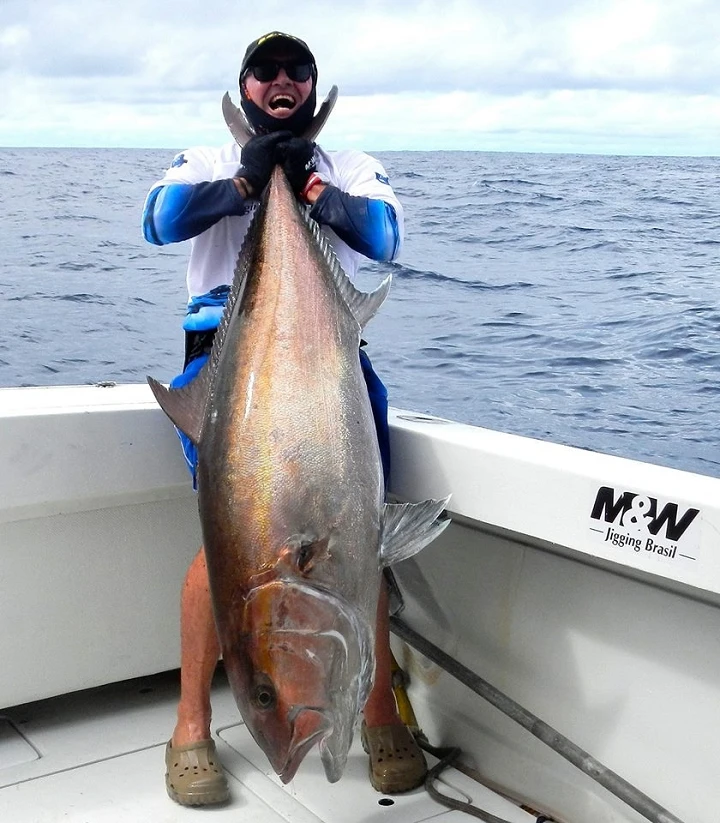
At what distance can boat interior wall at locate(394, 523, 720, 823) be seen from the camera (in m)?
2.02

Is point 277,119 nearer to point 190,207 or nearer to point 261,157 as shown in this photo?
point 261,157

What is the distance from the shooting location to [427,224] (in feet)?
54.4

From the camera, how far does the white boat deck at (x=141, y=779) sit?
232 cm

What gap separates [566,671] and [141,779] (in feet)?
3.52

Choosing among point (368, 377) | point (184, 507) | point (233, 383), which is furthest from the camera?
point (184, 507)

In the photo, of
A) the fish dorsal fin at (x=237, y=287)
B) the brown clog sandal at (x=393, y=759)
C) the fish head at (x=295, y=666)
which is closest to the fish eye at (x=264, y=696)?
the fish head at (x=295, y=666)

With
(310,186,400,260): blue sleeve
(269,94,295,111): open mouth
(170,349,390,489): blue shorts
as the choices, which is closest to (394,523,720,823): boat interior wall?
(170,349,390,489): blue shorts

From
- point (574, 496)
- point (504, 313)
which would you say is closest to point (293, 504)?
point (574, 496)

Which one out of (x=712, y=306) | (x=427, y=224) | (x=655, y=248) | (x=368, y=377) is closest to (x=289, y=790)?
(x=368, y=377)

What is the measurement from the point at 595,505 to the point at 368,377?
0.62m

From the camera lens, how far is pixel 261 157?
6.98 ft

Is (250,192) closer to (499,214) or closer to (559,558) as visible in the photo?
(559,558)

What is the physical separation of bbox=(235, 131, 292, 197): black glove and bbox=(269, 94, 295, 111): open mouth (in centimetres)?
16

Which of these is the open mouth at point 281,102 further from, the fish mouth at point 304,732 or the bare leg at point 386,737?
the fish mouth at point 304,732
